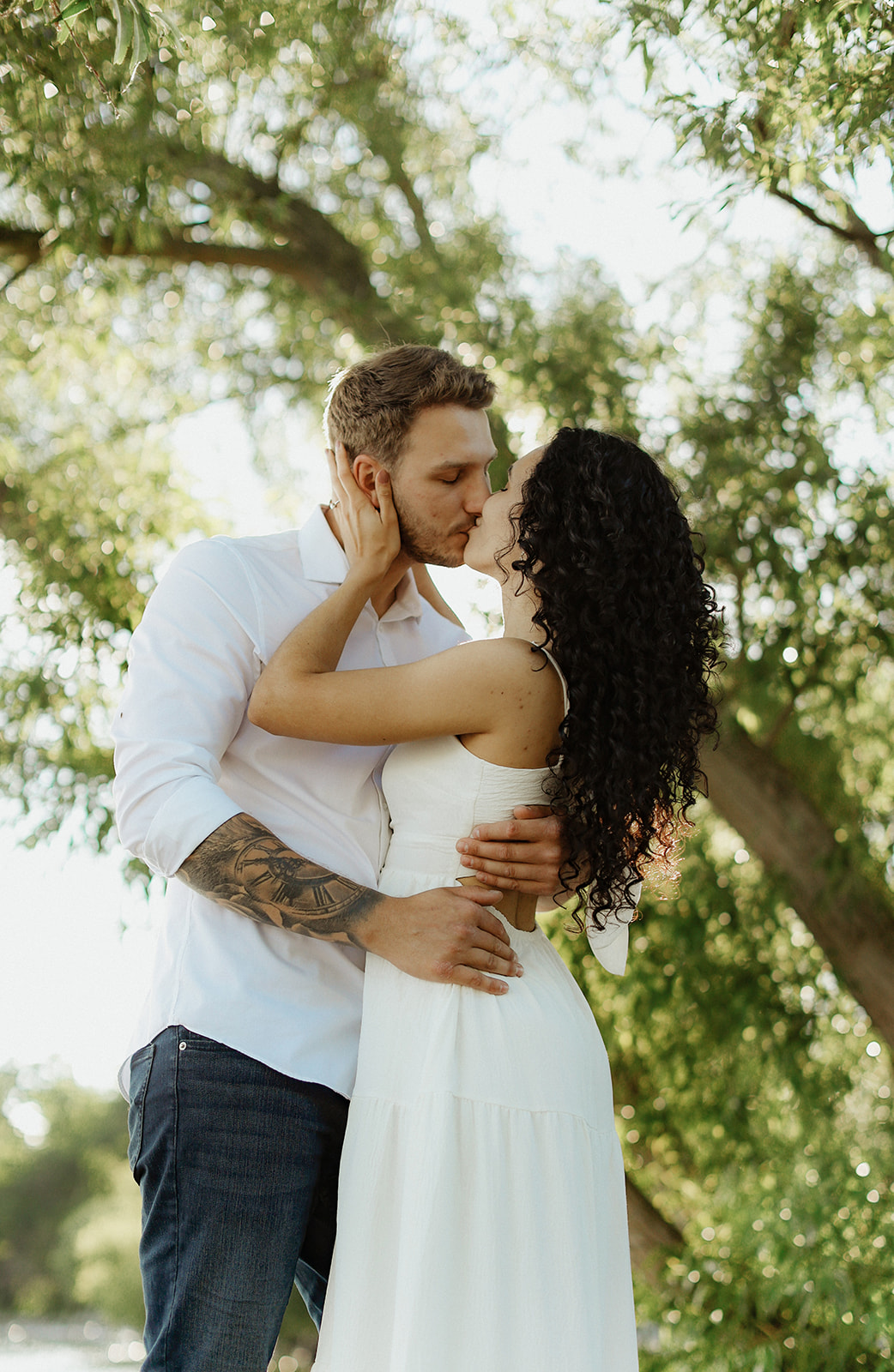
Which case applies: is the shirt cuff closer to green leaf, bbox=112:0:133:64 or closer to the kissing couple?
the kissing couple

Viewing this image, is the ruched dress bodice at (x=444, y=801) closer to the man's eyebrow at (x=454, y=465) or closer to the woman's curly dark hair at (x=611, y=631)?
the woman's curly dark hair at (x=611, y=631)

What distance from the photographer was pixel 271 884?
71.6 inches

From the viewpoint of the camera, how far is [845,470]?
4.32 m

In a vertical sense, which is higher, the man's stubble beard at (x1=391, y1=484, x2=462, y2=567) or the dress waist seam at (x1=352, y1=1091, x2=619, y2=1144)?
the man's stubble beard at (x1=391, y1=484, x2=462, y2=567)

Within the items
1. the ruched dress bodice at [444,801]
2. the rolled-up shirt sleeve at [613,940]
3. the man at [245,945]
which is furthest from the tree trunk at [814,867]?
the man at [245,945]

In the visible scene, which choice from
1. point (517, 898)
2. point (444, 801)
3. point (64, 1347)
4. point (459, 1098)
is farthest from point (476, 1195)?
point (64, 1347)

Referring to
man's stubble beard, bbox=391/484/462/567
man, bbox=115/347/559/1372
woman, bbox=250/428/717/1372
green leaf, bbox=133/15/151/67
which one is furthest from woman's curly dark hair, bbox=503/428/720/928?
green leaf, bbox=133/15/151/67

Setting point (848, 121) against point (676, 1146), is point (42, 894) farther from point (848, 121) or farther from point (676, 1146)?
point (848, 121)

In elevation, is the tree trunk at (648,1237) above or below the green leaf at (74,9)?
below

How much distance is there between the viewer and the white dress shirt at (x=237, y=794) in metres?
1.82

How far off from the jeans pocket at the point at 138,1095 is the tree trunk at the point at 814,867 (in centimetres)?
296

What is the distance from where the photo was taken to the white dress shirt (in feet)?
5.98

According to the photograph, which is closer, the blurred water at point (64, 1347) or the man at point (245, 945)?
the man at point (245, 945)

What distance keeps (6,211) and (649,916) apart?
380cm
